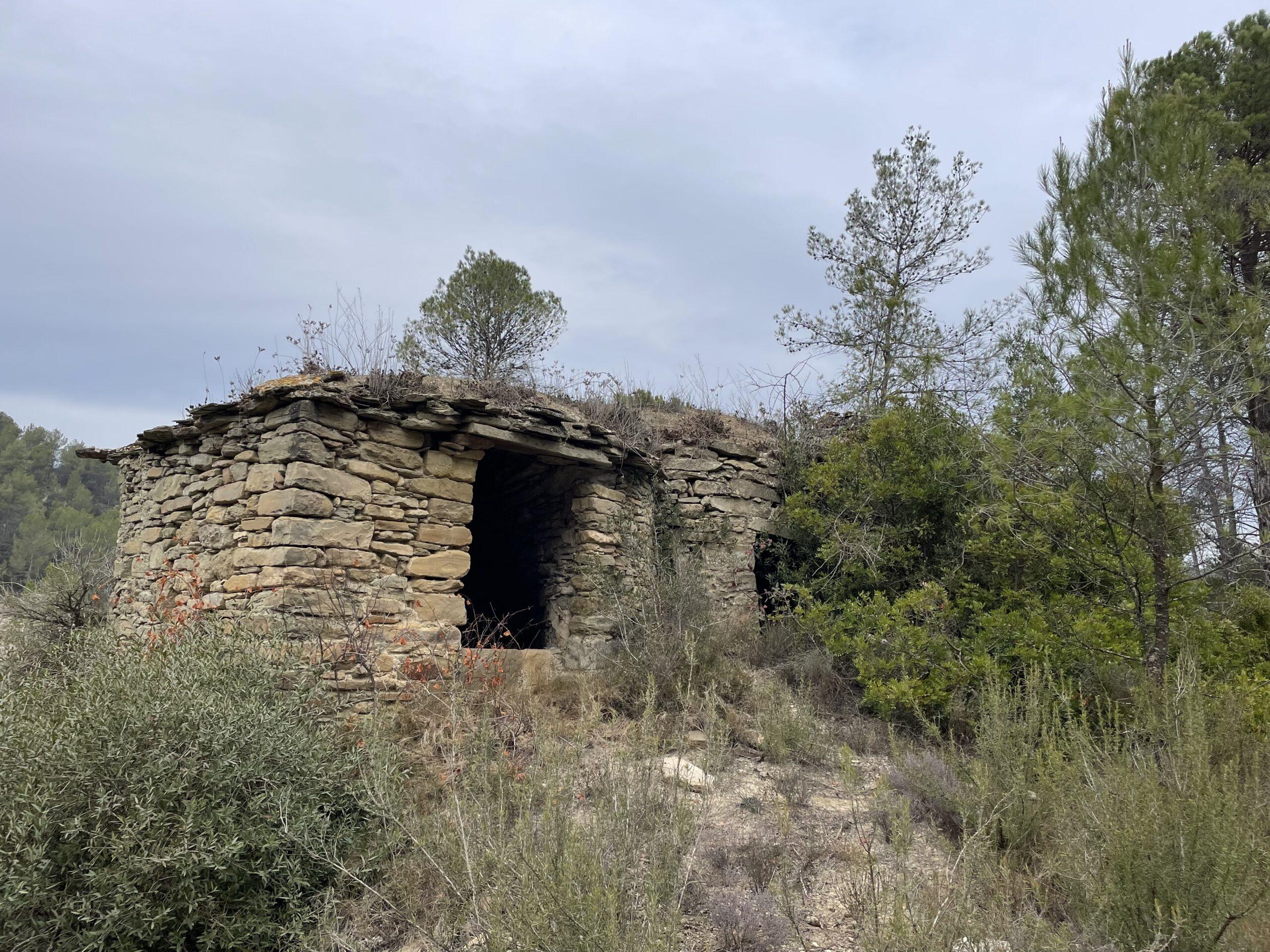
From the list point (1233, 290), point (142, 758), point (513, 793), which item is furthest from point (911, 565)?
point (142, 758)

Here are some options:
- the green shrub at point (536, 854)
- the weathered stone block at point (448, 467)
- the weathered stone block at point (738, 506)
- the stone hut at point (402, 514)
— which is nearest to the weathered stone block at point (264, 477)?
the stone hut at point (402, 514)

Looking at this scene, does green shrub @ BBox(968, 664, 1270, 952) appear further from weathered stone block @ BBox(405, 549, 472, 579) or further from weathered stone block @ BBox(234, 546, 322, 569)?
weathered stone block @ BBox(234, 546, 322, 569)

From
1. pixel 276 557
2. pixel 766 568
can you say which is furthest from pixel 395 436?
pixel 766 568

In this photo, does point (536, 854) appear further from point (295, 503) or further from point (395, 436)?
point (395, 436)

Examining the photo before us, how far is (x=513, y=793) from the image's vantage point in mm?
3223

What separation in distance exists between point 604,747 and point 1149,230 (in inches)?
172

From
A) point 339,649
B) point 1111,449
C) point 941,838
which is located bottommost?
point 941,838

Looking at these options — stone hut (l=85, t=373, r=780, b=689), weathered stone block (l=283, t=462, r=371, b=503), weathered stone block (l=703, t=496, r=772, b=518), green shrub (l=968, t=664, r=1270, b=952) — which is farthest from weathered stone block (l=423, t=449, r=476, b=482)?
green shrub (l=968, t=664, r=1270, b=952)

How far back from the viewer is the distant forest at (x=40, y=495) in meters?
22.2

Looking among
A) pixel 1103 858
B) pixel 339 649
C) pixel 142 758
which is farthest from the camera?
pixel 339 649

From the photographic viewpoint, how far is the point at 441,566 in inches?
215

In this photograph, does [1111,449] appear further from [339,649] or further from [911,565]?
[339,649]

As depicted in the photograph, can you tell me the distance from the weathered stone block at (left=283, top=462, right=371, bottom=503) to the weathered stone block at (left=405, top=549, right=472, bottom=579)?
578 millimetres

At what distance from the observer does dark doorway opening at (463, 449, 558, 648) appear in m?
7.32
